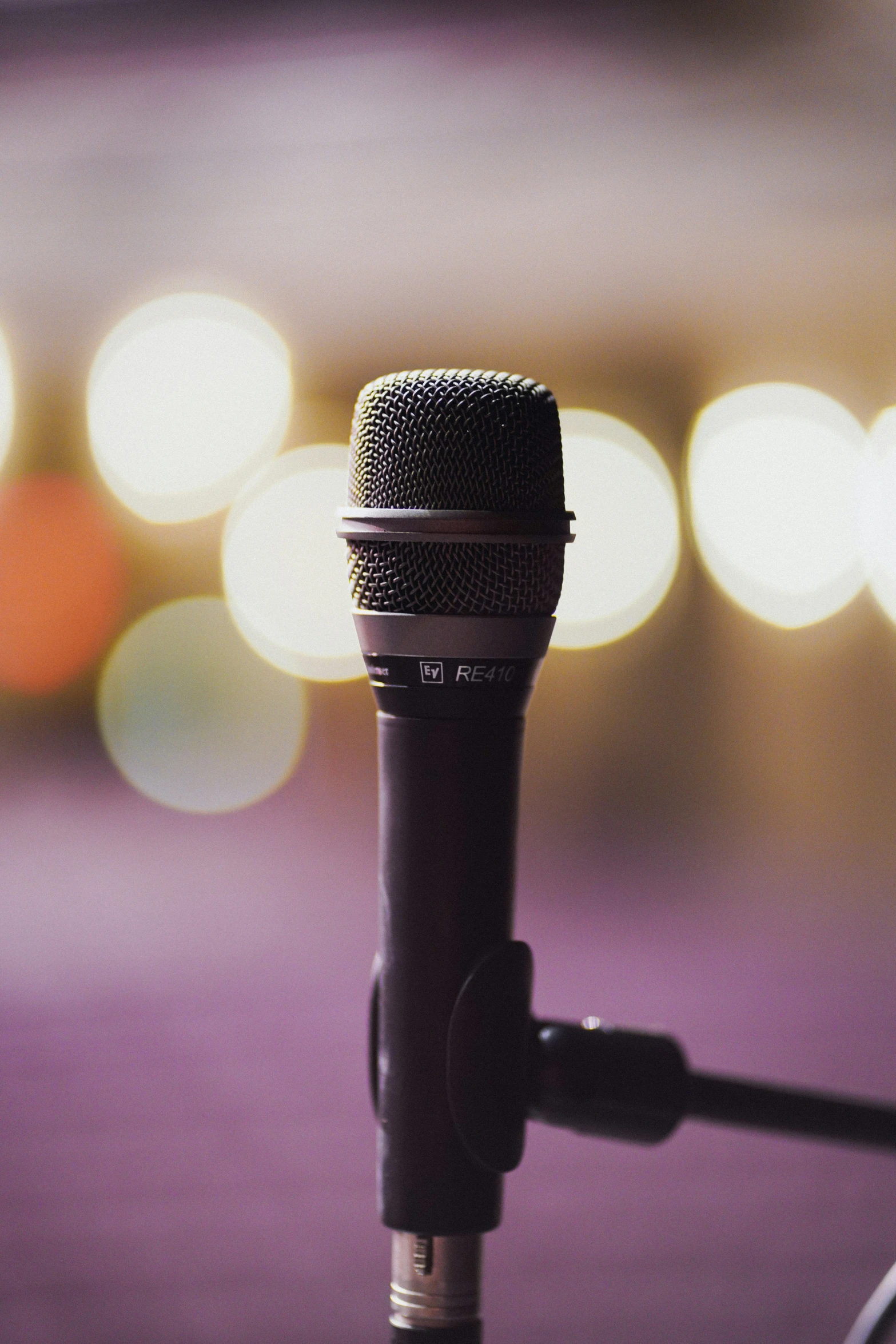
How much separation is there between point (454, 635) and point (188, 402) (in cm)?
681

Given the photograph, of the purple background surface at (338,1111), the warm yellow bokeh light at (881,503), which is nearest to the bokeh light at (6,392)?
the purple background surface at (338,1111)

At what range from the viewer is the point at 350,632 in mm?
7344

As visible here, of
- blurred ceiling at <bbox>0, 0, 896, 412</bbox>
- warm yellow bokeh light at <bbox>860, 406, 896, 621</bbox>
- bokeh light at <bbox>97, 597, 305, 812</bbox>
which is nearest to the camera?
blurred ceiling at <bbox>0, 0, 896, 412</bbox>

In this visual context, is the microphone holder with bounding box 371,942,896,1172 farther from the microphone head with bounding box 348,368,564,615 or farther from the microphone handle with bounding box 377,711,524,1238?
the microphone head with bounding box 348,368,564,615

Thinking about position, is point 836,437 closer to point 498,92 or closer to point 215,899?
point 498,92

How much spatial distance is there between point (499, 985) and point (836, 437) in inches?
258

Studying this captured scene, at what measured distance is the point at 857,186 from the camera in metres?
5.66

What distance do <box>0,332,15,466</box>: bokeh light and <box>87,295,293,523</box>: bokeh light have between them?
0.48 metres

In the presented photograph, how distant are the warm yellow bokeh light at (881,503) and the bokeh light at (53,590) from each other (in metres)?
4.41

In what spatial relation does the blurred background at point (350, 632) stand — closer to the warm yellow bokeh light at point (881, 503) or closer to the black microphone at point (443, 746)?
the warm yellow bokeh light at point (881, 503)

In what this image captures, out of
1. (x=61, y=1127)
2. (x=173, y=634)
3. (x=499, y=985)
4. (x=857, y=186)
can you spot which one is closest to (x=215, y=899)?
(x=61, y=1127)

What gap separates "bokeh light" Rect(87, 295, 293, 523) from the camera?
6.56m

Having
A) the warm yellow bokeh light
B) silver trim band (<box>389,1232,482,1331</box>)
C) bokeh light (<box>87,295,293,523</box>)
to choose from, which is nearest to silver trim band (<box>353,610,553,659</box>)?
silver trim band (<box>389,1232,482,1331</box>)

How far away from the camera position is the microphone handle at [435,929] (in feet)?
1.71
